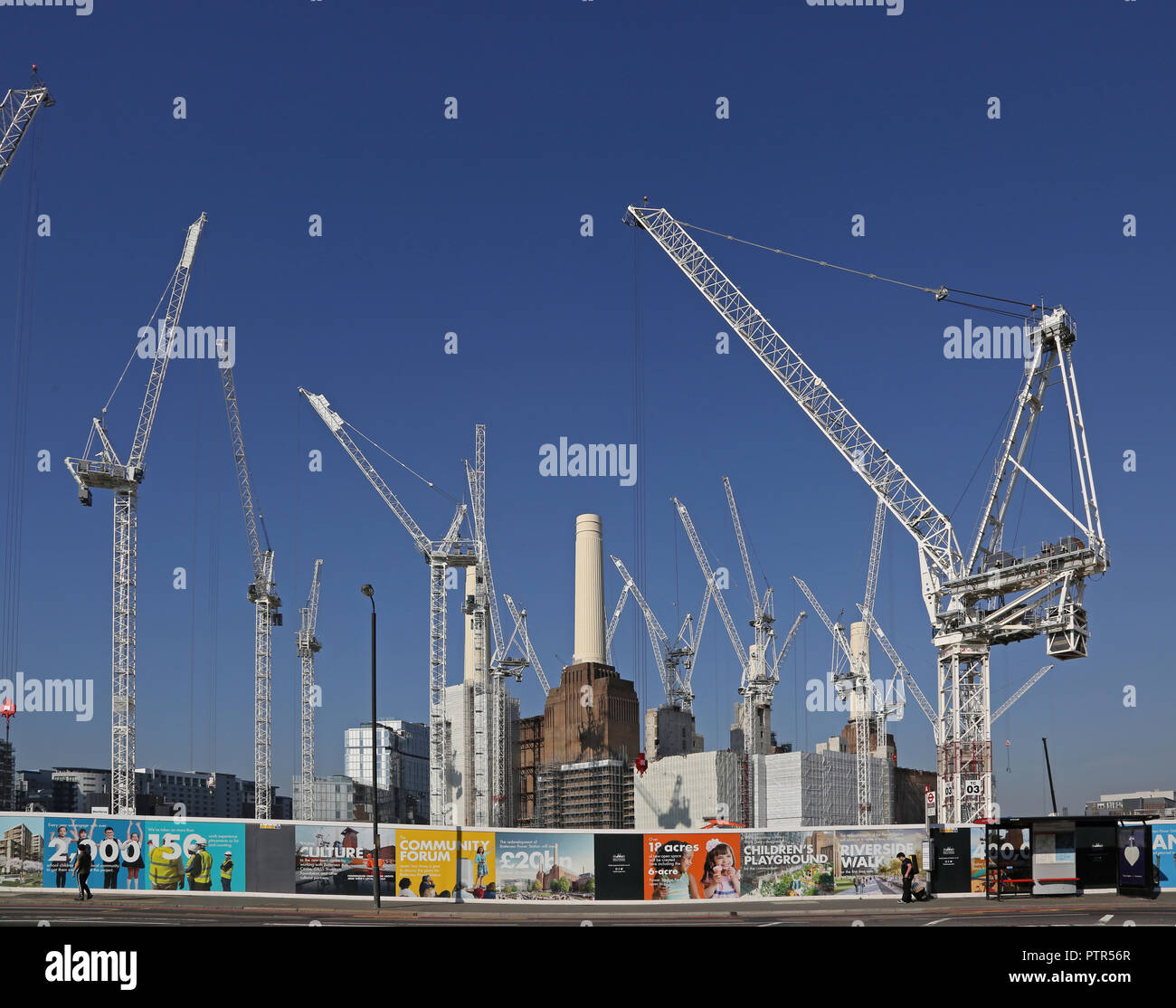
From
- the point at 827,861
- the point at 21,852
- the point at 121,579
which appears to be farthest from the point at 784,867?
the point at 121,579

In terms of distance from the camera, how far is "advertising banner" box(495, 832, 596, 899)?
4122cm

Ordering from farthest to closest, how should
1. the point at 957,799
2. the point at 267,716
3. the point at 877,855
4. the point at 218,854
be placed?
the point at 267,716, the point at 957,799, the point at 218,854, the point at 877,855

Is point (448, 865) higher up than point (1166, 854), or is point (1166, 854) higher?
→ point (1166, 854)

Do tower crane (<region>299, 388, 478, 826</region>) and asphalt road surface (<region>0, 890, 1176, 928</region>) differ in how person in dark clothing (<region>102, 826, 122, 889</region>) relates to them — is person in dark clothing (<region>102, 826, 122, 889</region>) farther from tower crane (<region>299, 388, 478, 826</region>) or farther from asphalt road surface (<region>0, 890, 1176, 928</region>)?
tower crane (<region>299, 388, 478, 826</region>)

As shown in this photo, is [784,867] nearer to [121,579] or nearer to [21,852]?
[21,852]

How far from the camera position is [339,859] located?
4284 cm

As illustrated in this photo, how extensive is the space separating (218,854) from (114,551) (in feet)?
328

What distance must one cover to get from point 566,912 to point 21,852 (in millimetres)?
22484

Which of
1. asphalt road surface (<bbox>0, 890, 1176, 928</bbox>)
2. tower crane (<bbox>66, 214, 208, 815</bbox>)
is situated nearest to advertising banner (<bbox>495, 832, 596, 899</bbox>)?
asphalt road surface (<bbox>0, 890, 1176, 928</bbox>)

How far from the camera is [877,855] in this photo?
131 feet
